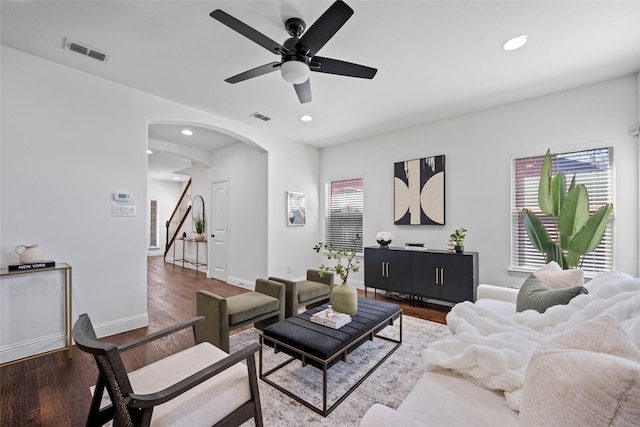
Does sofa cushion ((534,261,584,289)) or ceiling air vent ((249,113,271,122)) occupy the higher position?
ceiling air vent ((249,113,271,122))

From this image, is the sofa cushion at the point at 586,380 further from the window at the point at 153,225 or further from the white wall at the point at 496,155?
the window at the point at 153,225

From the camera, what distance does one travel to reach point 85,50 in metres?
2.48

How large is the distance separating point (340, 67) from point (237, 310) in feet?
7.39

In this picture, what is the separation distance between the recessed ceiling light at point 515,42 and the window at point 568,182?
1631 millimetres

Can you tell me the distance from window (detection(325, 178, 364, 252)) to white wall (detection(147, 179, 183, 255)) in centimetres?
753

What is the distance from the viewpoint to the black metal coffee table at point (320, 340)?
70.1 inches

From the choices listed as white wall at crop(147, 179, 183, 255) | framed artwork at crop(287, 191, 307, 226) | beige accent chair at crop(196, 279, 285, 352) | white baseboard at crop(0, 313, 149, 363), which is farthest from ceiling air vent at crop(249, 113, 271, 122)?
white wall at crop(147, 179, 183, 255)

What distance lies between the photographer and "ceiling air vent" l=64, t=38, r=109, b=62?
94.4 inches

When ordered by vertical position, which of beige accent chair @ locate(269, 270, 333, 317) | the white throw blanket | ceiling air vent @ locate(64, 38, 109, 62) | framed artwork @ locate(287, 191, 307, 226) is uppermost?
ceiling air vent @ locate(64, 38, 109, 62)

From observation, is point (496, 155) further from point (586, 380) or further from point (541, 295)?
point (586, 380)

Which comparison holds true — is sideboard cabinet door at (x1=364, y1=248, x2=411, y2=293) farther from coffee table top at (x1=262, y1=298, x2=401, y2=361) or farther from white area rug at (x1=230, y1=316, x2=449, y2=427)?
coffee table top at (x1=262, y1=298, x2=401, y2=361)

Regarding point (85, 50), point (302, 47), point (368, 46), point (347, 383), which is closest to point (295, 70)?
point (302, 47)

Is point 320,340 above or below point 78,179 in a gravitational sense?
below

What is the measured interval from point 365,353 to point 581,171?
128 inches
